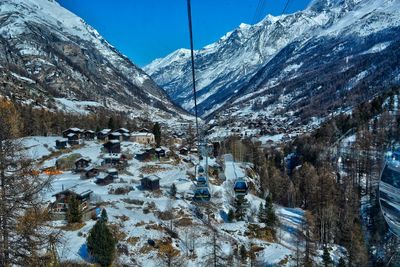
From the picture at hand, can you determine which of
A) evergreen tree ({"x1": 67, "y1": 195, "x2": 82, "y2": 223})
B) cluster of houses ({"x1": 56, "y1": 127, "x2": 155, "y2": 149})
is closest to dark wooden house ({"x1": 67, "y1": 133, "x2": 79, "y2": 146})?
cluster of houses ({"x1": 56, "y1": 127, "x2": 155, "y2": 149})

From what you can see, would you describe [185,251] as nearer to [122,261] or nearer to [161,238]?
[161,238]

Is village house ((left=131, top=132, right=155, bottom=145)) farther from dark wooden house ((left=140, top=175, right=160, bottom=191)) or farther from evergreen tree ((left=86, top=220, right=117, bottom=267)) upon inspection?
evergreen tree ((left=86, top=220, right=117, bottom=267))

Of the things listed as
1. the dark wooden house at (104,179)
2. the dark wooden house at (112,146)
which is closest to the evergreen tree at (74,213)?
the dark wooden house at (104,179)

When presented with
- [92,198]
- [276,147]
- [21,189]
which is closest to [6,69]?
[276,147]

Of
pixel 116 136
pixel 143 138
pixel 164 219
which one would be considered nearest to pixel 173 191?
pixel 164 219

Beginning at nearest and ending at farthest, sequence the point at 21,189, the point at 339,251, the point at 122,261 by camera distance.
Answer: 1. the point at 21,189
2. the point at 122,261
3. the point at 339,251

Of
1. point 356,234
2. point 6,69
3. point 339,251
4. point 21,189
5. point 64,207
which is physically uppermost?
point 6,69
